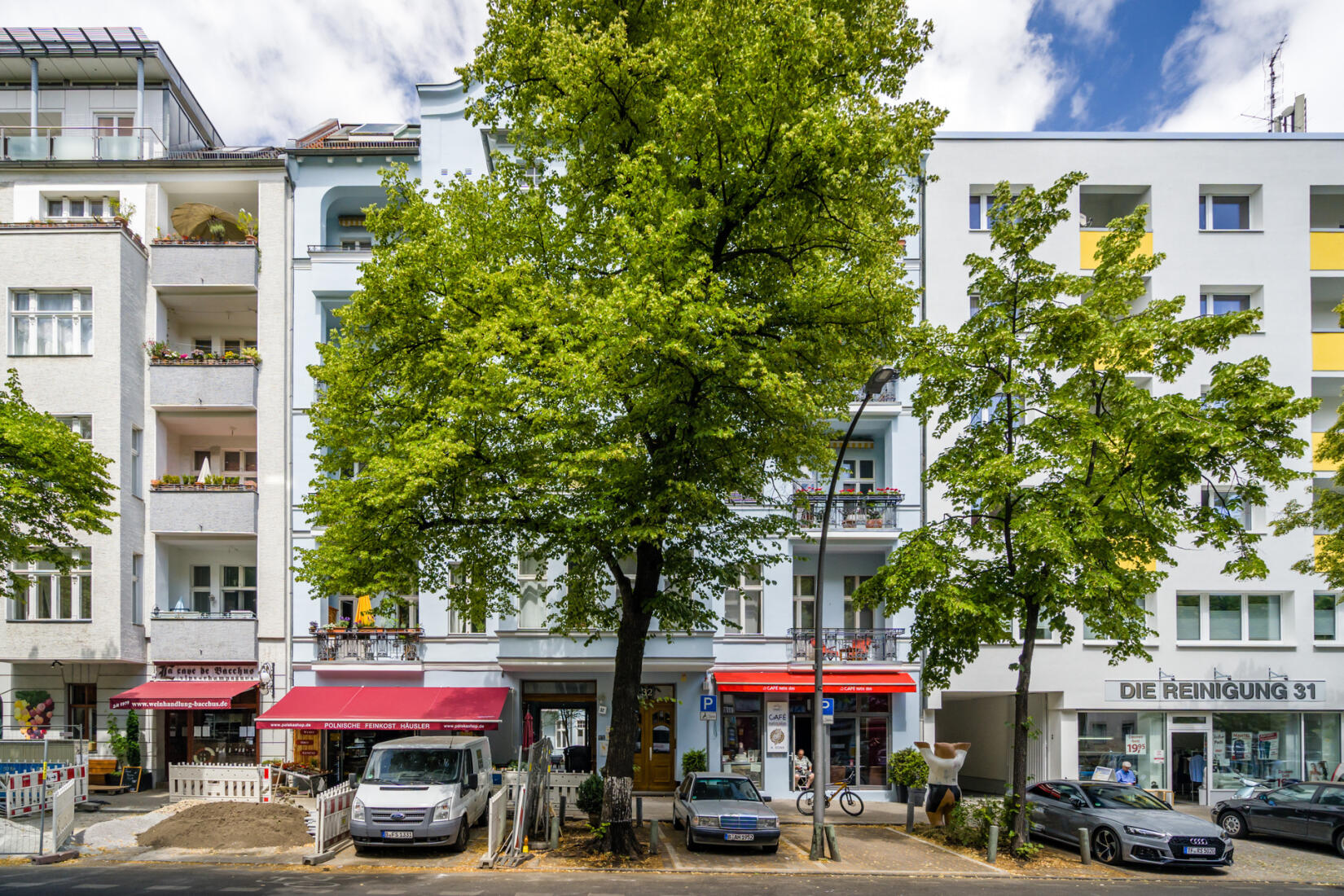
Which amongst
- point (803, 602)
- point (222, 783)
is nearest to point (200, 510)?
point (222, 783)

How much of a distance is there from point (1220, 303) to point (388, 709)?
85.3 feet

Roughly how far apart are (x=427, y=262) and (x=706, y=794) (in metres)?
11.0

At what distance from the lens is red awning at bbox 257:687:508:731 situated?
23.6 metres

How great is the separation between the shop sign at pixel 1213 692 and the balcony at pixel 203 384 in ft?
82.2

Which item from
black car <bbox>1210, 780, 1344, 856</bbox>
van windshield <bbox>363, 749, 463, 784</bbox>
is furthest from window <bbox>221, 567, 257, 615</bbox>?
black car <bbox>1210, 780, 1344, 856</bbox>

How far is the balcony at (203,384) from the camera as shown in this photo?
1043 inches

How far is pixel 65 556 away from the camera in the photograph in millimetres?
21328

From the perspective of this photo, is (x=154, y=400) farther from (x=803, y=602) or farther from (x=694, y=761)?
(x=803, y=602)

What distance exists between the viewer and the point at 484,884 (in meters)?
14.7

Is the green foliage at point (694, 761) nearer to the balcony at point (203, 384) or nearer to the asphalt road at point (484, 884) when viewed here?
the asphalt road at point (484, 884)

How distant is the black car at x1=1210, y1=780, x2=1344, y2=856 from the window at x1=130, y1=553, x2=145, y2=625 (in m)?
26.3

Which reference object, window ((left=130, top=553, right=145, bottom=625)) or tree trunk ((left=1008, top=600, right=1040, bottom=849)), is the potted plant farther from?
window ((left=130, top=553, right=145, bottom=625))

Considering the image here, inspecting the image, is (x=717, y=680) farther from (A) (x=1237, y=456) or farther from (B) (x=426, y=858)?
(A) (x=1237, y=456)

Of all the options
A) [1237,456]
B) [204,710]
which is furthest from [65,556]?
[1237,456]
